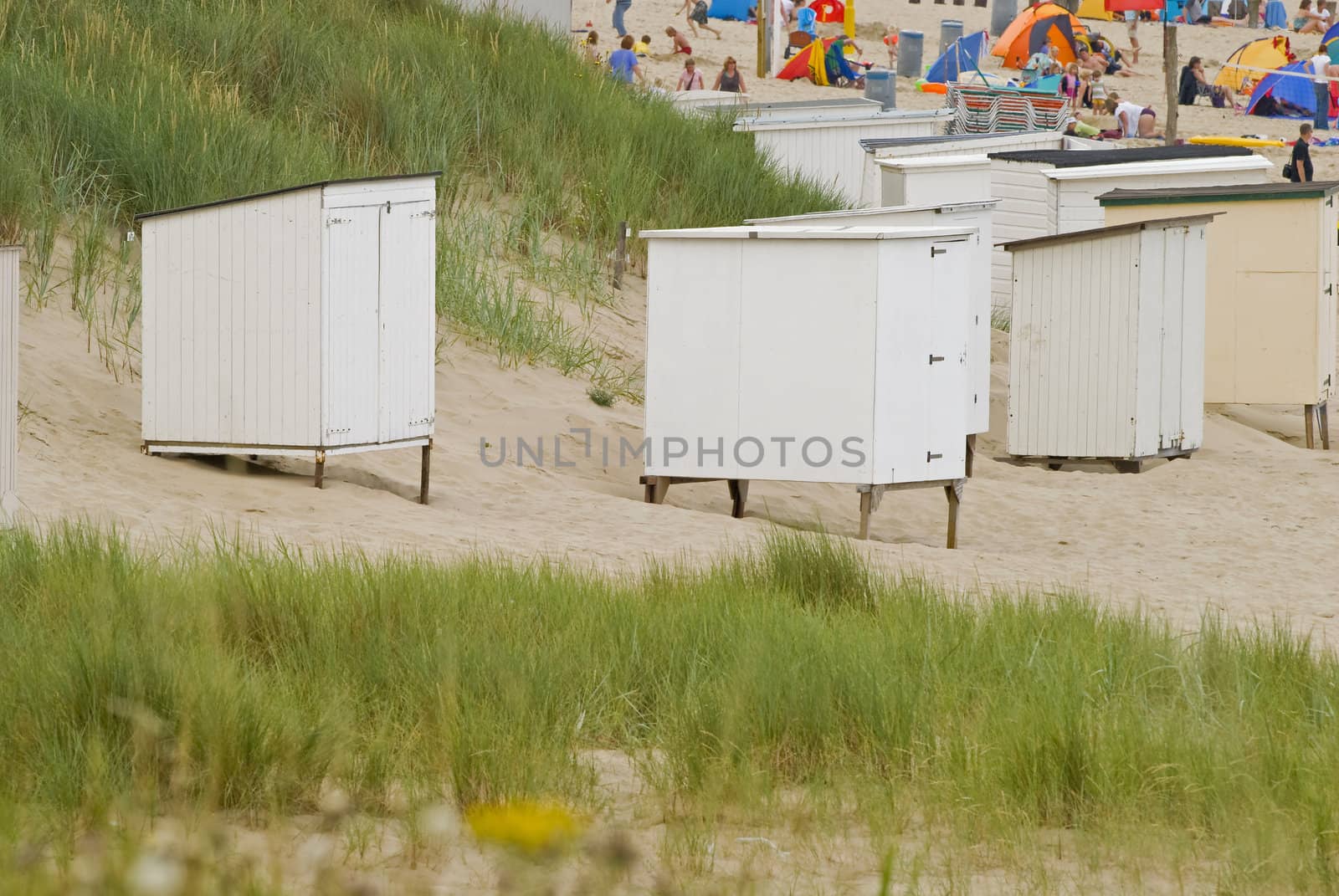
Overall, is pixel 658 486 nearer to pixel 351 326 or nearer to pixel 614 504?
pixel 614 504

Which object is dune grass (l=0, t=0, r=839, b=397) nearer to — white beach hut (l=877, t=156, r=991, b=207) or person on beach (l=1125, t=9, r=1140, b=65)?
white beach hut (l=877, t=156, r=991, b=207)

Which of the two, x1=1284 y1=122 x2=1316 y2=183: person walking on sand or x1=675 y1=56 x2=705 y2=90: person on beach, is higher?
x1=675 y1=56 x2=705 y2=90: person on beach

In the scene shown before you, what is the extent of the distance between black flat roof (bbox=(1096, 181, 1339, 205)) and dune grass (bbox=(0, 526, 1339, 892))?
782 centimetres

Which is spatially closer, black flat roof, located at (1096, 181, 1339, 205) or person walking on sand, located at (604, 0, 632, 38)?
black flat roof, located at (1096, 181, 1339, 205)

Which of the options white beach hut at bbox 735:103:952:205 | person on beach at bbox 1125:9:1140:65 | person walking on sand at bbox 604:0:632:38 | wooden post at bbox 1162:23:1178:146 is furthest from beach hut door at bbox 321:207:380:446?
person on beach at bbox 1125:9:1140:65

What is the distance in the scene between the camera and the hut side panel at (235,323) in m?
8.62

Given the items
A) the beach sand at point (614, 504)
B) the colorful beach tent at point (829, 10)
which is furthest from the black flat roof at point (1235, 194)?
the colorful beach tent at point (829, 10)

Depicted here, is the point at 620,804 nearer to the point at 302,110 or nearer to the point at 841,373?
the point at 841,373

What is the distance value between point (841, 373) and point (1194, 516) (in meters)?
2.68

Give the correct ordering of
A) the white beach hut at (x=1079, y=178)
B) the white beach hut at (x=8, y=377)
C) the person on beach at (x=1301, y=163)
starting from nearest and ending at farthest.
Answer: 1. the white beach hut at (x=8, y=377)
2. the white beach hut at (x=1079, y=178)
3. the person on beach at (x=1301, y=163)

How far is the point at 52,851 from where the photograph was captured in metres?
3.51

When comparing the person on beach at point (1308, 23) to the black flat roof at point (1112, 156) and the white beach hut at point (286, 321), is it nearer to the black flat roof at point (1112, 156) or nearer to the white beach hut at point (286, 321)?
the black flat roof at point (1112, 156)

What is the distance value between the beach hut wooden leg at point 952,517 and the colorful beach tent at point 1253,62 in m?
29.1

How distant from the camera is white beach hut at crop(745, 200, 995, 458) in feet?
36.3
